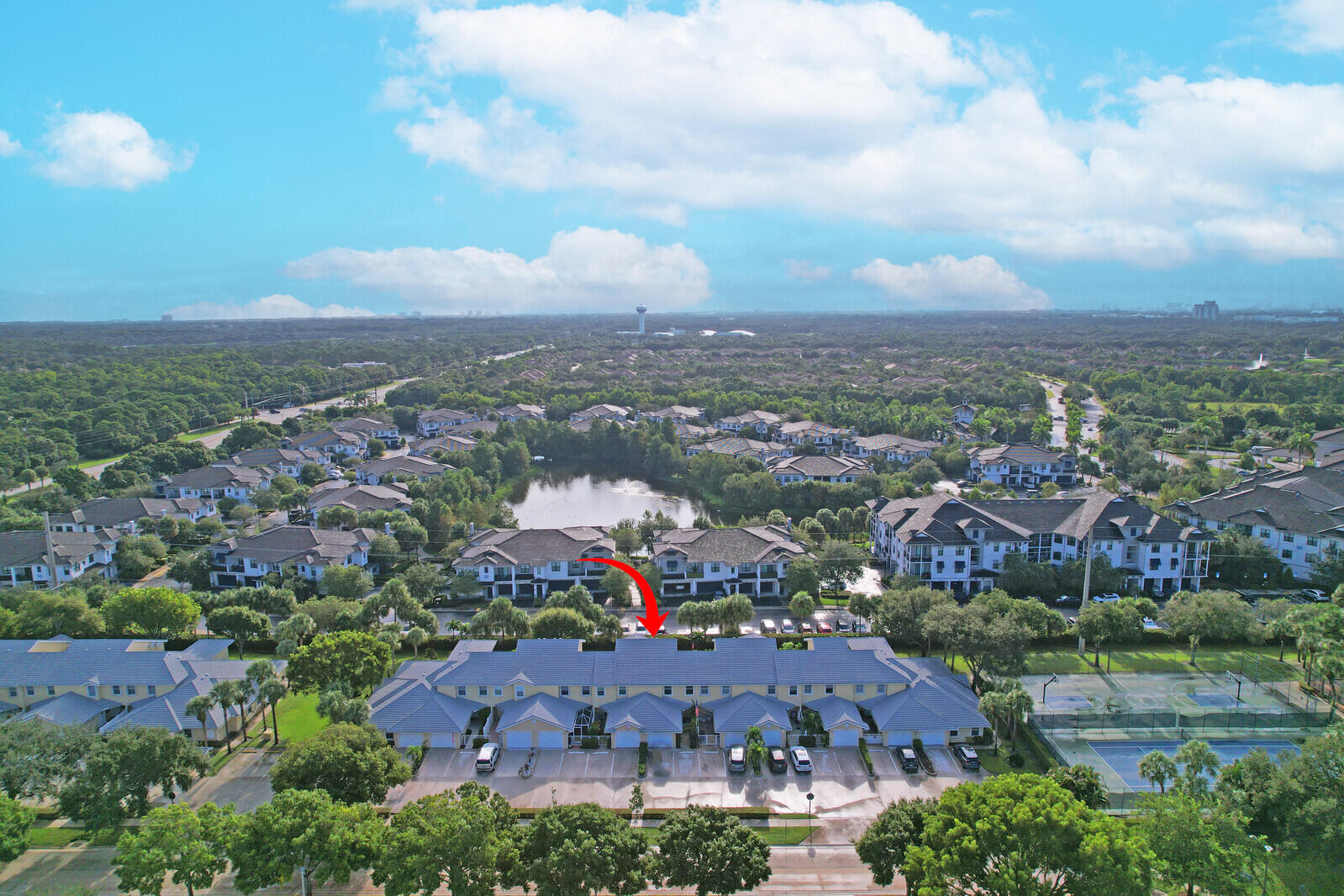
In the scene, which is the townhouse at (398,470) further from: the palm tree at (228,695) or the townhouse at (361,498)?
the palm tree at (228,695)

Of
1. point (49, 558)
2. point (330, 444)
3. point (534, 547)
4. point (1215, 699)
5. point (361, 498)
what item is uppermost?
point (330, 444)

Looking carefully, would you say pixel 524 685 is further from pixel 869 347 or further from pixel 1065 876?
pixel 869 347

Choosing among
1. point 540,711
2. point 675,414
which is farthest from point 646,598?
point 675,414

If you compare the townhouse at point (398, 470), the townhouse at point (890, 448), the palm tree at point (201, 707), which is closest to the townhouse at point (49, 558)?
the townhouse at point (398, 470)

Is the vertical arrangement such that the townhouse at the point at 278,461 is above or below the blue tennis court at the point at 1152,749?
above

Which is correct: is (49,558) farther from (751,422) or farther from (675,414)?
(751,422)

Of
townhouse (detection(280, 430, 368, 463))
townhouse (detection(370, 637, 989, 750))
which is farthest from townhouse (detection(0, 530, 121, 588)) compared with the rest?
townhouse (detection(280, 430, 368, 463))

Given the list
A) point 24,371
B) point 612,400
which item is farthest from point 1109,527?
point 24,371

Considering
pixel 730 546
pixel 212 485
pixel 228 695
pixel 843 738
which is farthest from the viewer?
pixel 212 485
